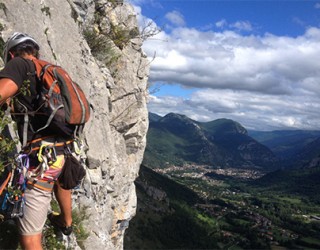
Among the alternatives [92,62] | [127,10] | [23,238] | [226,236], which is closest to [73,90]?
[23,238]

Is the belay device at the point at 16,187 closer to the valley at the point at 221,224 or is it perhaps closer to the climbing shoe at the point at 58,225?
the climbing shoe at the point at 58,225

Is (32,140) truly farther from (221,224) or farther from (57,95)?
(221,224)

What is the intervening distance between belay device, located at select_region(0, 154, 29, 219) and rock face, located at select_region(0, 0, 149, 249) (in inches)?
133

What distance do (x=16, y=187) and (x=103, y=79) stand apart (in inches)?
346

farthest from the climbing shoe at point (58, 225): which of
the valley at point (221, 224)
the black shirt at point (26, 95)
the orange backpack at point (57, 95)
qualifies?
the valley at point (221, 224)

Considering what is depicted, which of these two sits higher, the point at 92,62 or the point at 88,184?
the point at 92,62

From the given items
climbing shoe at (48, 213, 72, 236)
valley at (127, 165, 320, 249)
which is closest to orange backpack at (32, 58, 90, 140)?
climbing shoe at (48, 213, 72, 236)

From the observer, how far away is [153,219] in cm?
12312

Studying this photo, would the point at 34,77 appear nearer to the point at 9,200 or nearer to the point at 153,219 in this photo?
the point at 9,200

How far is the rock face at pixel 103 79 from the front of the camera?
897 centimetres

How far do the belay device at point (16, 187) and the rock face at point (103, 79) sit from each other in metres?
3.38

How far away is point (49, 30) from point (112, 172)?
5.45 meters

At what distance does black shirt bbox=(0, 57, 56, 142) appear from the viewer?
4.49 meters

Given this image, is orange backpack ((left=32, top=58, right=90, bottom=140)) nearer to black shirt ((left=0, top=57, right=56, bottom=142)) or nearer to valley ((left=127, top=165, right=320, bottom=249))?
black shirt ((left=0, top=57, right=56, bottom=142))
